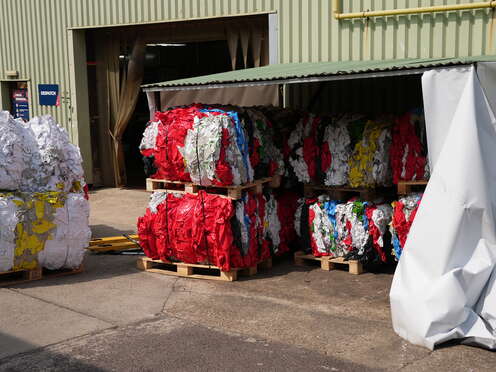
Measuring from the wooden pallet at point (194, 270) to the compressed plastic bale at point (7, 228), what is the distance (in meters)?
1.71

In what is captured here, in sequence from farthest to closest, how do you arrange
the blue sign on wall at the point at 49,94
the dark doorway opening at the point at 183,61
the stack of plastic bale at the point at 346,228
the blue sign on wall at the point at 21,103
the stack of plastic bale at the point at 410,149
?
the dark doorway opening at the point at 183,61
the blue sign on wall at the point at 21,103
the blue sign on wall at the point at 49,94
the stack of plastic bale at the point at 346,228
the stack of plastic bale at the point at 410,149

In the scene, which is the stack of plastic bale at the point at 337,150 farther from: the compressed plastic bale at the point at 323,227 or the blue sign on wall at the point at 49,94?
the blue sign on wall at the point at 49,94

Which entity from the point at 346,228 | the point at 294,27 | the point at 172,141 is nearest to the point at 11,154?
the point at 172,141

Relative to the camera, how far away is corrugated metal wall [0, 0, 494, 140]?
997cm

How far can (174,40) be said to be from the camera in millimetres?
14156

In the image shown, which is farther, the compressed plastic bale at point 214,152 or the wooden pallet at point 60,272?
the wooden pallet at point 60,272

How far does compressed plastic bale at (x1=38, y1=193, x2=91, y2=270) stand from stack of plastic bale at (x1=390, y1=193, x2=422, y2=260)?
12.6 feet

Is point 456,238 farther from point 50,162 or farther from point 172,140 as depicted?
point 50,162

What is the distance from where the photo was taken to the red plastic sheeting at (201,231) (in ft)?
26.7

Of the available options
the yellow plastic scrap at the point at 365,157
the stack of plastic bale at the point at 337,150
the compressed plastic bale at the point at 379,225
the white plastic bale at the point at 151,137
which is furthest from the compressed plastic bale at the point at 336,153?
the white plastic bale at the point at 151,137

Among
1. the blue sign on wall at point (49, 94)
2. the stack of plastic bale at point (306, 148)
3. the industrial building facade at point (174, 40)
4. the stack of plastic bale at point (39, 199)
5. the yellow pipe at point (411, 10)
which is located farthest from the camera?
the blue sign on wall at point (49, 94)

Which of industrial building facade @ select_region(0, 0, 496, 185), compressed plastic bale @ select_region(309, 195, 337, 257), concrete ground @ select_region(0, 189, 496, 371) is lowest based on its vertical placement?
concrete ground @ select_region(0, 189, 496, 371)

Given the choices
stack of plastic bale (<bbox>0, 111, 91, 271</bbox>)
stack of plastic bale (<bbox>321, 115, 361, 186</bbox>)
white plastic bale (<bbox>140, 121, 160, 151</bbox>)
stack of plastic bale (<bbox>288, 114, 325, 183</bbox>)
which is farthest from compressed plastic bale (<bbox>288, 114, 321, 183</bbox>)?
stack of plastic bale (<bbox>0, 111, 91, 271</bbox>)

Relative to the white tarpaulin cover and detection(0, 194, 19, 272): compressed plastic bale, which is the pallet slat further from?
the white tarpaulin cover
